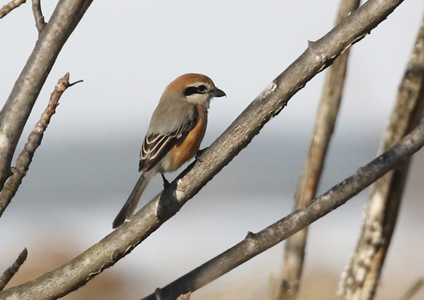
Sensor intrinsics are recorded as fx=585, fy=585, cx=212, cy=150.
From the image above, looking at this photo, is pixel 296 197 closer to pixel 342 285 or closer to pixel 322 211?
pixel 342 285

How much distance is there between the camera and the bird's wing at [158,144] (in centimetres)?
407

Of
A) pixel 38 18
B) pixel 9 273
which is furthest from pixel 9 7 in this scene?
pixel 9 273

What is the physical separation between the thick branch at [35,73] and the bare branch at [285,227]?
804 millimetres

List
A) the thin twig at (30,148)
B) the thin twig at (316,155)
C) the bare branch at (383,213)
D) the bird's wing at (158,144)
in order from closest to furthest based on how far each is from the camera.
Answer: the thin twig at (30,148), the thin twig at (316,155), the bare branch at (383,213), the bird's wing at (158,144)

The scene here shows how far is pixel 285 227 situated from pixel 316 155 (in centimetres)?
111

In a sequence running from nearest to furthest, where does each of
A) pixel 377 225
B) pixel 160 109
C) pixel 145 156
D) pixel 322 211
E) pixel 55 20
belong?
pixel 55 20 → pixel 322 211 → pixel 377 225 → pixel 145 156 → pixel 160 109

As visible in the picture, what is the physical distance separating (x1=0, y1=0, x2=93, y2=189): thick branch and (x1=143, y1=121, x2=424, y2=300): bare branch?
804mm

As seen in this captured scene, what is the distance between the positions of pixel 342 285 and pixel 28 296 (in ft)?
6.44

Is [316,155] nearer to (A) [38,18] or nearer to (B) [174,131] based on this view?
(B) [174,131]

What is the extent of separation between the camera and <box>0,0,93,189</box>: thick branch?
2117 millimetres

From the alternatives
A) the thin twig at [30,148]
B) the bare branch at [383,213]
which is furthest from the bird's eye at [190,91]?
the thin twig at [30,148]

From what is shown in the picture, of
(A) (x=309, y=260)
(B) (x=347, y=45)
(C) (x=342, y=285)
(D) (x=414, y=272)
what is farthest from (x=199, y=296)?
(B) (x=347, y=45)

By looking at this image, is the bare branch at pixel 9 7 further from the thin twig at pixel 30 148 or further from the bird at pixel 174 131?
the bird at pixel 174 131

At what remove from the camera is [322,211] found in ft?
7.64
